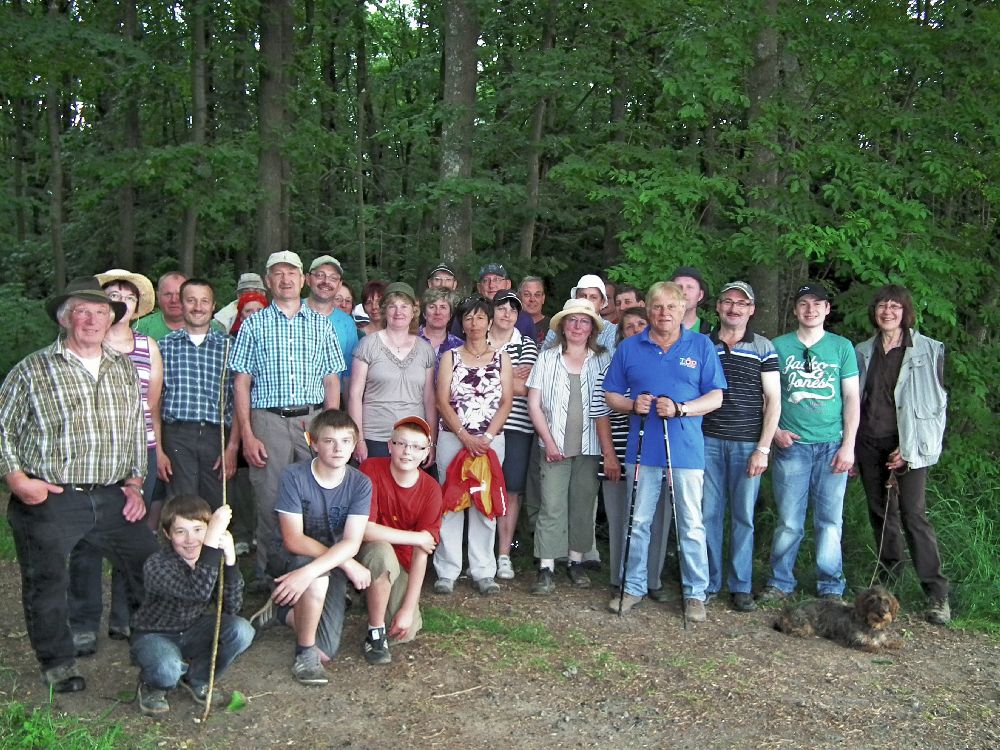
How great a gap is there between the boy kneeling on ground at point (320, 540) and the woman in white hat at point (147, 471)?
2.80ft

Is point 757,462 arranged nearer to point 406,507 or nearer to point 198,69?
point 406,507

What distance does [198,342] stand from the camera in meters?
5.43

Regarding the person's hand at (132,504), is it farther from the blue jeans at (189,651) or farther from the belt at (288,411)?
the belt at (288,411)

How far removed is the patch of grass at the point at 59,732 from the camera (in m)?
3.64

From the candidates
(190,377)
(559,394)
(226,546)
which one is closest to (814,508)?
(559,394)

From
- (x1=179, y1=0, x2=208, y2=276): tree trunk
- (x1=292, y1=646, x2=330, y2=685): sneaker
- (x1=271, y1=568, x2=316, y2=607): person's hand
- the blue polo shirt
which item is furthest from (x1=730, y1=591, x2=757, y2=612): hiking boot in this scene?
(x1=179, y1=0, x2=208, y2=276): tree trunk

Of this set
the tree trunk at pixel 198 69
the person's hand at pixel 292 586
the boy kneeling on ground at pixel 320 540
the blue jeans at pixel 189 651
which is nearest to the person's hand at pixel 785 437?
the boy kneeling on ground at pixel 320 540

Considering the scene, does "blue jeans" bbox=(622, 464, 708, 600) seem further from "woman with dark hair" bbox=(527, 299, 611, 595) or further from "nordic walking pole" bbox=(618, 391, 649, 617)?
"woman with dark hair" bbox=(527, 299, 611, 595)

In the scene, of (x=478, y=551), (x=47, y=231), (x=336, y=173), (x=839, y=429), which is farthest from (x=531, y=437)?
(x=47, y=231)

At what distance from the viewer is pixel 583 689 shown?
4.43m

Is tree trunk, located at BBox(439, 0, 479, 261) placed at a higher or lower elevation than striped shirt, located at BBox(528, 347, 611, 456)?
higher

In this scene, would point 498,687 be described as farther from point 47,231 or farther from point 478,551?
point 47,231

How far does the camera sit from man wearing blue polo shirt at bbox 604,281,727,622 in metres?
5.42

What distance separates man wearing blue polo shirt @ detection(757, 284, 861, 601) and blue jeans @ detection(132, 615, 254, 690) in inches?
125
